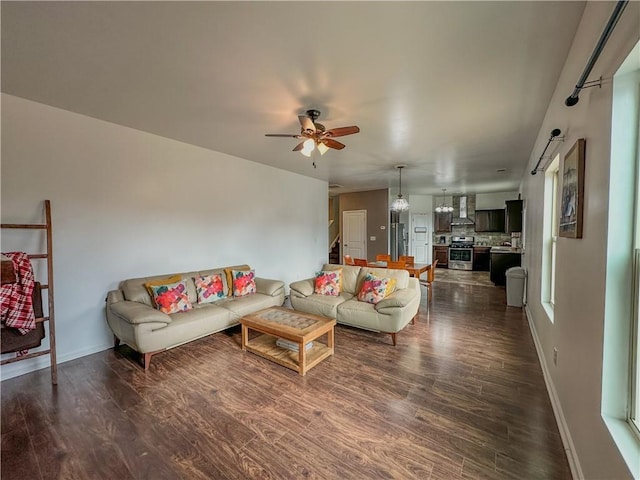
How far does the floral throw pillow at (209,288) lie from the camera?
148 inches

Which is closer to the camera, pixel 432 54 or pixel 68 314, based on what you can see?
pixel 432 54

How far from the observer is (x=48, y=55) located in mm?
2035

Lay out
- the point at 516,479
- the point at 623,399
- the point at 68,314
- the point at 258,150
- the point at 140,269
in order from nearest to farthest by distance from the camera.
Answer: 1. the point at 623,399
2. the point at 516,479
3. the point at 68,314
4. the point at 140,269
5. the point at 258,150

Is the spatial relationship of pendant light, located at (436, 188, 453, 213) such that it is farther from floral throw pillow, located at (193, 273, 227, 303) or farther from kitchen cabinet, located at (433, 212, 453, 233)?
floral throw pillow, located at (193, 273, 227, 303)

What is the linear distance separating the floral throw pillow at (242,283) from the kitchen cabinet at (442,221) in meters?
8.02

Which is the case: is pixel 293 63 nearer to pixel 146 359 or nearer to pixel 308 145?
pixel 308 145

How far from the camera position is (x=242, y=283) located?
13.6 ft

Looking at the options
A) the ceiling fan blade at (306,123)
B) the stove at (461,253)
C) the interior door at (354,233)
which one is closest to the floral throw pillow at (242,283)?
the ceiling fan blade at (306,123)

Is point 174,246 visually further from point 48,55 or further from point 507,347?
point 507,347

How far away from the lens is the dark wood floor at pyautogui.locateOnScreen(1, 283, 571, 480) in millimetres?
1678

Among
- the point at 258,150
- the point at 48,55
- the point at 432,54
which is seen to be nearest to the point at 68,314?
the point at 48,55

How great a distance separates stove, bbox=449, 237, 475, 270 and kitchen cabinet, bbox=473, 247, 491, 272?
0.39 feet

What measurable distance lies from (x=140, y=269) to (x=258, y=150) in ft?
8.01

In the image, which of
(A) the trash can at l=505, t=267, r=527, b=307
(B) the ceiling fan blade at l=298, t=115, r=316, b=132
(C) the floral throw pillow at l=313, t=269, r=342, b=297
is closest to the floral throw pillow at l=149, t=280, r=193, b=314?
(C) the floral throw pillow at l=313, t=269, r=342, b=297
